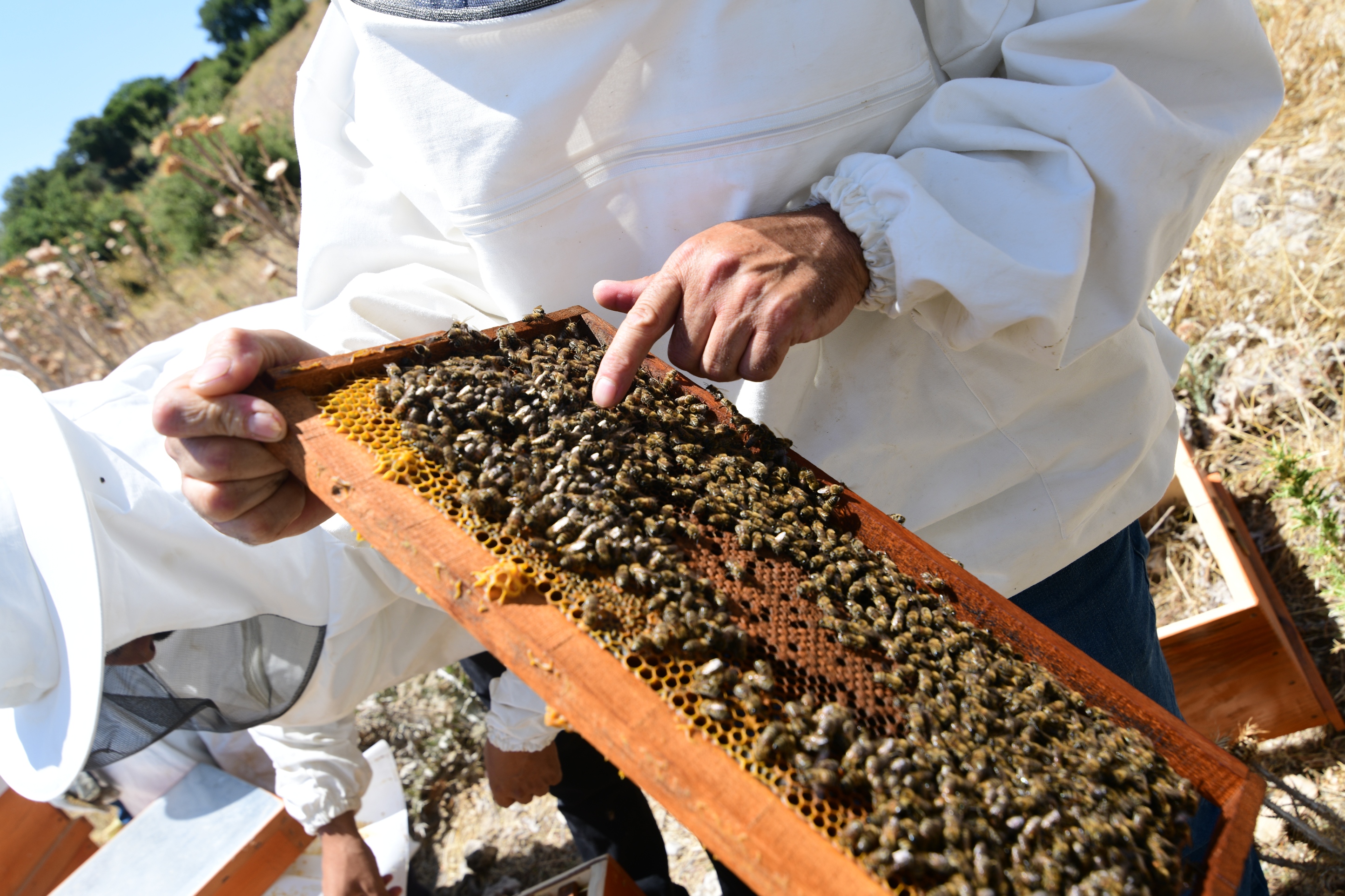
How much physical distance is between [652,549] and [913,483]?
1126 mm

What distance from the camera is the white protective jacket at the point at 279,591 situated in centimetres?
226

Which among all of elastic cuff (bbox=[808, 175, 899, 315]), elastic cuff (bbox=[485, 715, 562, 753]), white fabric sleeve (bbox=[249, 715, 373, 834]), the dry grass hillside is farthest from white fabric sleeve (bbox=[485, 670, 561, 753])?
the dry grass hillside

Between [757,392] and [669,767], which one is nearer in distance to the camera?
[669,767]

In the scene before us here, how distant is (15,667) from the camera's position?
6.19 ft

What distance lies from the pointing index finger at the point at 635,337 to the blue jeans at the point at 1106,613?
161 cm

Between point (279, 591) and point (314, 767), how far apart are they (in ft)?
3.66

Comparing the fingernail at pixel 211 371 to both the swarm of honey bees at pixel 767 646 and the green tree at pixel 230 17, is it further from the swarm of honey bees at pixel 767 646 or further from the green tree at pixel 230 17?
the green tree at pixel 230 17

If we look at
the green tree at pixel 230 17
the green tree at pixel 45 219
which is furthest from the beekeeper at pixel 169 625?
the green tree at pixel 230 17

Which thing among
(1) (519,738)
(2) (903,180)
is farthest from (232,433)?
(1) (519,738)

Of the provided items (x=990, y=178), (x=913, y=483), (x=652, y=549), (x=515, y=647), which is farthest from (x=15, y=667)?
(x=990, y=178)

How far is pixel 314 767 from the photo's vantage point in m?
3.20

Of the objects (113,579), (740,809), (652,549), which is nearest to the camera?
(740,809)

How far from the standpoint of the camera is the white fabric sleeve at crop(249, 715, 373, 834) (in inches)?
126

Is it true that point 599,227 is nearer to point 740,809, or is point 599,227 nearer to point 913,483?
point 913,483
